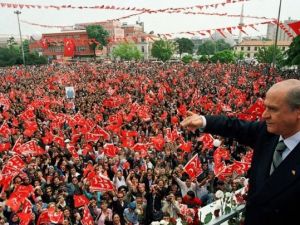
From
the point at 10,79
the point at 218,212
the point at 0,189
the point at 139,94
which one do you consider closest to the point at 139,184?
the point at 0,189

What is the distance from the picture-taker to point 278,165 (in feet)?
5.87

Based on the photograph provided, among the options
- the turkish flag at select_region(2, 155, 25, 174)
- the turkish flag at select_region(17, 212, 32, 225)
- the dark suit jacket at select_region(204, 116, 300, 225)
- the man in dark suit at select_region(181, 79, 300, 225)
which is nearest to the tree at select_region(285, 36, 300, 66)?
the turkish flag at select_region(2, 155, 25, 174)

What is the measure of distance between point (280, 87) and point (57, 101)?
18303mm

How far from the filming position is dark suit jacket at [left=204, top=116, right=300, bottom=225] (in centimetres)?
170

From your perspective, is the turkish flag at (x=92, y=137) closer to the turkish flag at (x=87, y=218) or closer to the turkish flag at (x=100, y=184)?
the turkish flag at (x=100, y=184)

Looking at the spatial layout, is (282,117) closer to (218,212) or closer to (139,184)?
(218,212)

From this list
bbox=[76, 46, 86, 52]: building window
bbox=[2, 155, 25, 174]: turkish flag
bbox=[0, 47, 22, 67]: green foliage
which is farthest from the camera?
bbox=[76, 46, 86, 52]: building window

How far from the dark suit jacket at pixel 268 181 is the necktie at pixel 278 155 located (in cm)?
3

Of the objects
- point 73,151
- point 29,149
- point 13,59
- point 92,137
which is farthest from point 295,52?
point 13,59

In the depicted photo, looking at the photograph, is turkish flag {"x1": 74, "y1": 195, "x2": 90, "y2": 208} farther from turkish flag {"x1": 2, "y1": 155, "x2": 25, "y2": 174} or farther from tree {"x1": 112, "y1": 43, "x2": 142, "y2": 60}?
tree {"x1": 112, "y1": 43, "x2": 142, "y2": 60}

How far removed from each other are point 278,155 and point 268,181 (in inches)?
6.6

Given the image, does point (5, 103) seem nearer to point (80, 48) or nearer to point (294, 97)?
point (294, 97)

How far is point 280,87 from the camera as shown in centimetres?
175

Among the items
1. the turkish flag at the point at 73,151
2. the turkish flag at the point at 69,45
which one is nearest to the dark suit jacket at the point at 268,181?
the turkish flag at the point at 73,151
